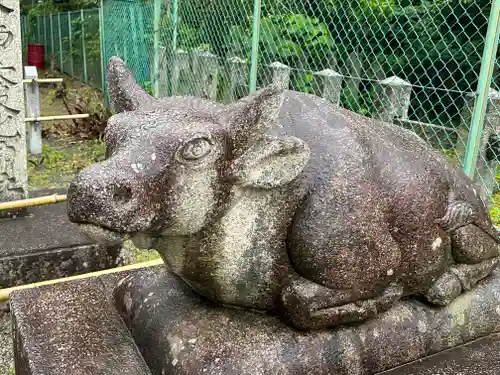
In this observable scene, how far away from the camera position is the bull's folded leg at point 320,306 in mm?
1488

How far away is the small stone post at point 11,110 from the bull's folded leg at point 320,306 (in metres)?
2.81

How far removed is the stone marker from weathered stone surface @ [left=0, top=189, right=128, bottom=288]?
144cm

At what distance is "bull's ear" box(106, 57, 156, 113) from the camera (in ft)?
5.00

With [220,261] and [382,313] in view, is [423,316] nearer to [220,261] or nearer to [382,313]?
[382,313]

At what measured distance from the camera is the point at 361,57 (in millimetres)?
4844

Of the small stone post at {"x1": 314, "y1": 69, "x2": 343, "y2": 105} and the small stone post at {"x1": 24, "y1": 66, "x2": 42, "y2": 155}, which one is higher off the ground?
the small stone post at {"x1": 314, "y1": 69, "x2": 343, "y2": 105}

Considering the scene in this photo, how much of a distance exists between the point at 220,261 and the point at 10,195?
279 centimetres

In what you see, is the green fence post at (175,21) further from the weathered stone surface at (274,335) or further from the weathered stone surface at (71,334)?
the weathered stone surface at (274,335)

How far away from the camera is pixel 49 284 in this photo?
204 centimetres

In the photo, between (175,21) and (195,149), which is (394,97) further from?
(175,21)

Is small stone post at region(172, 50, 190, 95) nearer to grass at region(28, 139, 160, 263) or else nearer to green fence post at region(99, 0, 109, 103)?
grass at region(28, 139, 160, 263)

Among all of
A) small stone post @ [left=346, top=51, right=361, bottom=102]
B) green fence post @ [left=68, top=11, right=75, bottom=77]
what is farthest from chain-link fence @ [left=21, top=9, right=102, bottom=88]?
small stone post @ [left=346, top=51, right=361, bottom=102]

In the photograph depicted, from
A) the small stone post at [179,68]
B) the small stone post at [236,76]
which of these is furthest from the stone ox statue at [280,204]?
the small stone post at [179,68]

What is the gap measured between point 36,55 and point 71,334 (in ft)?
48.7
